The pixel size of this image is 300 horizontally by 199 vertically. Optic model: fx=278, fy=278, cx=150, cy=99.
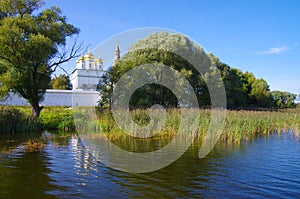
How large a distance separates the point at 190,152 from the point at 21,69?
1322cm

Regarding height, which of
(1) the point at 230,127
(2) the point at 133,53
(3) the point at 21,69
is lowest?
(1) the point at 230,127

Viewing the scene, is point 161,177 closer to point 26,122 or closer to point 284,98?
point 26,122

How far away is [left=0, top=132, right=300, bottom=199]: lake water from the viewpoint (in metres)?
5.89

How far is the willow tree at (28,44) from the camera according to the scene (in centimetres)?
1711

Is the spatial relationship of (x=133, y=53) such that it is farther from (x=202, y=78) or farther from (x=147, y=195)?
(x=147, y=195)

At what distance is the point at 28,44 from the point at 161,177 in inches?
546

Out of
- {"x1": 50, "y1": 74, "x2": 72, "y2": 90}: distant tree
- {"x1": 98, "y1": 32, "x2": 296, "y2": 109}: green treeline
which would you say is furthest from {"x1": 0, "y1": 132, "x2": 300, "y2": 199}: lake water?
{"x1": 50, "y1": 74, "x2": 72, "y2": 90}: distant tree

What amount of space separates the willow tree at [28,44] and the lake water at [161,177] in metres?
8.91

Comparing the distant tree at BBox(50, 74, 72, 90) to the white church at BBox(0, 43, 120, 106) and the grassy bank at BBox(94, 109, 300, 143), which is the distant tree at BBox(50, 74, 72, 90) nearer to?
the white church at BBox(0, 43, 120, 106)

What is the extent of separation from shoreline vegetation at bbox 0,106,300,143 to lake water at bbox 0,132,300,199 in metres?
3.24

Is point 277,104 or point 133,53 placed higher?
point 133,53

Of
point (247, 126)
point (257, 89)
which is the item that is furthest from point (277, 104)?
point (247, 126)

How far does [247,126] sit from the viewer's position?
13.9 m

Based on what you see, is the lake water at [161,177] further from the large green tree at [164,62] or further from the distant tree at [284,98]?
the distant tree at [284,98]
